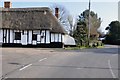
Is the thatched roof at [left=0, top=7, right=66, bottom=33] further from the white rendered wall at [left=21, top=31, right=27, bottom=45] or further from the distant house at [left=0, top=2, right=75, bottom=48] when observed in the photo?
the white rendered wall at [left=21, top=31, right=27, bottom=45]

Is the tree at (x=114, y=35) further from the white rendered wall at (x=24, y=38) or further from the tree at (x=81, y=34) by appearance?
the white rendered wall at (x=24, y=38)

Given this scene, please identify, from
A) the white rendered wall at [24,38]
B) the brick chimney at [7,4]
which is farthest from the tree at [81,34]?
the brick chimney at [7,4]

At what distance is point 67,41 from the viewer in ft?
182

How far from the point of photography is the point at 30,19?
51.6 metres

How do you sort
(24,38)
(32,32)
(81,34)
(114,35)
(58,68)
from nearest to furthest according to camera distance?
(58,68), (24,38), (32,32), (81,34), (114,35)

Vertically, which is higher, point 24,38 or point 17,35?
point 17,35

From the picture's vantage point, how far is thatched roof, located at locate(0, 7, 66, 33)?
164 ft

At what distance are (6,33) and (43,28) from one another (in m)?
5.96

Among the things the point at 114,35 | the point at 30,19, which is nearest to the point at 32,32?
the point at 30,19

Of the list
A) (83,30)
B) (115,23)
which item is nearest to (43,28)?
(83,30)

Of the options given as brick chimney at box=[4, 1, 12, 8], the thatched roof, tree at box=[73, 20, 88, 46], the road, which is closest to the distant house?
the thatched roof

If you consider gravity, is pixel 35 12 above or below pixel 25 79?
above

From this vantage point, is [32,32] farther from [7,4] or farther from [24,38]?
[7,4]

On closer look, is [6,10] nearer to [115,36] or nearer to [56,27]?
[56,27]
